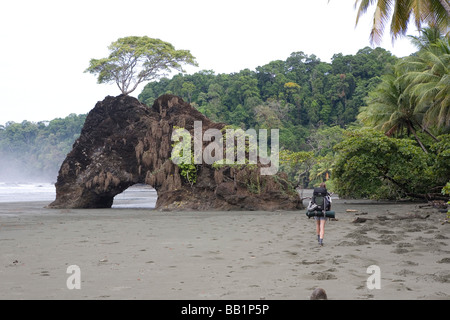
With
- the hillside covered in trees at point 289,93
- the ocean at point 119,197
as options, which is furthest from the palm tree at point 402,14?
the hillside covered in trees at point 289,93

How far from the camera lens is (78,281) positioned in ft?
20.7

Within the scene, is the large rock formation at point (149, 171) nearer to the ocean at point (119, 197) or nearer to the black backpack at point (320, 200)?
the ocean at point (119, 197)

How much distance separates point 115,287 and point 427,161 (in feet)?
72.1

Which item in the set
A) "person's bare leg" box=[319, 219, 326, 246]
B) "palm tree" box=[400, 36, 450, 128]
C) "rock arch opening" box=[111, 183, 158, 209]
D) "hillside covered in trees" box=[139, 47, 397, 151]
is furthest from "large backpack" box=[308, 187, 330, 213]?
"hillside covered in trees" box=[139, 47, 397, 151]

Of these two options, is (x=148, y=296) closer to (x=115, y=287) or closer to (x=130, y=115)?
(x=115, y=287)

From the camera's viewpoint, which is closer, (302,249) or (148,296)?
(148,296)

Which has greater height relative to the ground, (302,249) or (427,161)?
(427,161)

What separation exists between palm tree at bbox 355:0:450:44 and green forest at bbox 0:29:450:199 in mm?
4276

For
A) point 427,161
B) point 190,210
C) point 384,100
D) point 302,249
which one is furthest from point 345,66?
point 302,249

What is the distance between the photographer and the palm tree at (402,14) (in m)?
16.1

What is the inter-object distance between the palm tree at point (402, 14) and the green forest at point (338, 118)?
4276 millimetres

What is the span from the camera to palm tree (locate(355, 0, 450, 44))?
16.1 m

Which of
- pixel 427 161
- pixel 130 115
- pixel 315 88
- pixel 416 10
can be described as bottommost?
pixel 427 161

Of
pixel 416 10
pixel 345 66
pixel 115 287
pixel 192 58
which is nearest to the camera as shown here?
pixel 115 287
